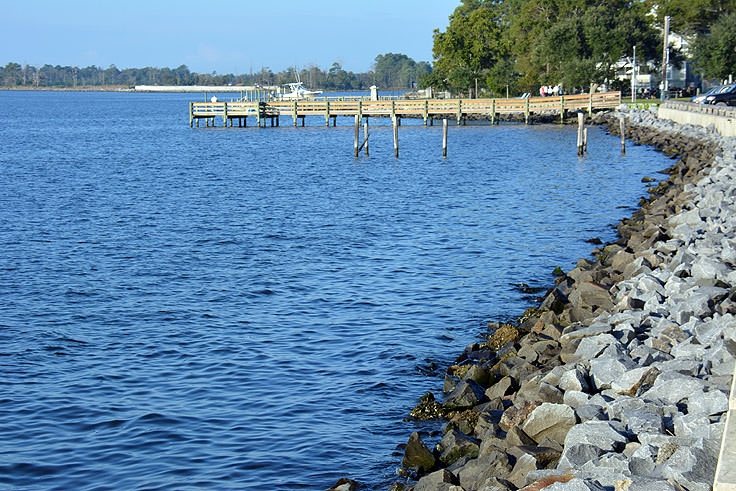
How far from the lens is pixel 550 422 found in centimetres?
845

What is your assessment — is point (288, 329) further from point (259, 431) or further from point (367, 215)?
point (367, 215)

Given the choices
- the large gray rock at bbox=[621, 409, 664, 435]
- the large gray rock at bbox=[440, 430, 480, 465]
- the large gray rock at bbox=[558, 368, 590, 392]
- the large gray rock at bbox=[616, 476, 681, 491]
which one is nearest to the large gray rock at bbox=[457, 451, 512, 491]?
the large gray rock at bbox=[440, 430, 480, 465]

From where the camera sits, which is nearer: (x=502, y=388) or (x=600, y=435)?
(x=600, y=435)

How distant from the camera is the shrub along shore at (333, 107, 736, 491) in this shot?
703cm

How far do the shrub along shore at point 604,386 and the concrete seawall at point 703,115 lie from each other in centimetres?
2312

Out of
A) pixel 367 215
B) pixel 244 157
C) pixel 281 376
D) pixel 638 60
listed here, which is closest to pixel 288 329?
pixel 281 376

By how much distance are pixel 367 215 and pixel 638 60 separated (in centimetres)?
6516

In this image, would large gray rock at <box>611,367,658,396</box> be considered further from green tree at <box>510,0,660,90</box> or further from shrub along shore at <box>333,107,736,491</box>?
green tree at <box>510,0,660,90</box>

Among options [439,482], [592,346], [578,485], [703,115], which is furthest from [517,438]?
[703,115]

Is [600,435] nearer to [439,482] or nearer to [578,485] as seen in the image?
[578,485]

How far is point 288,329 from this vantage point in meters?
15.0

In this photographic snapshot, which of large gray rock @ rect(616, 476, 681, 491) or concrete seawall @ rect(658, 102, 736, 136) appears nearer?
large gray rock @ rect(616, 476, 681, 491)

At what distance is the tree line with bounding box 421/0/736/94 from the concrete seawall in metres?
25.8

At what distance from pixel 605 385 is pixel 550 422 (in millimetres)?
1380
